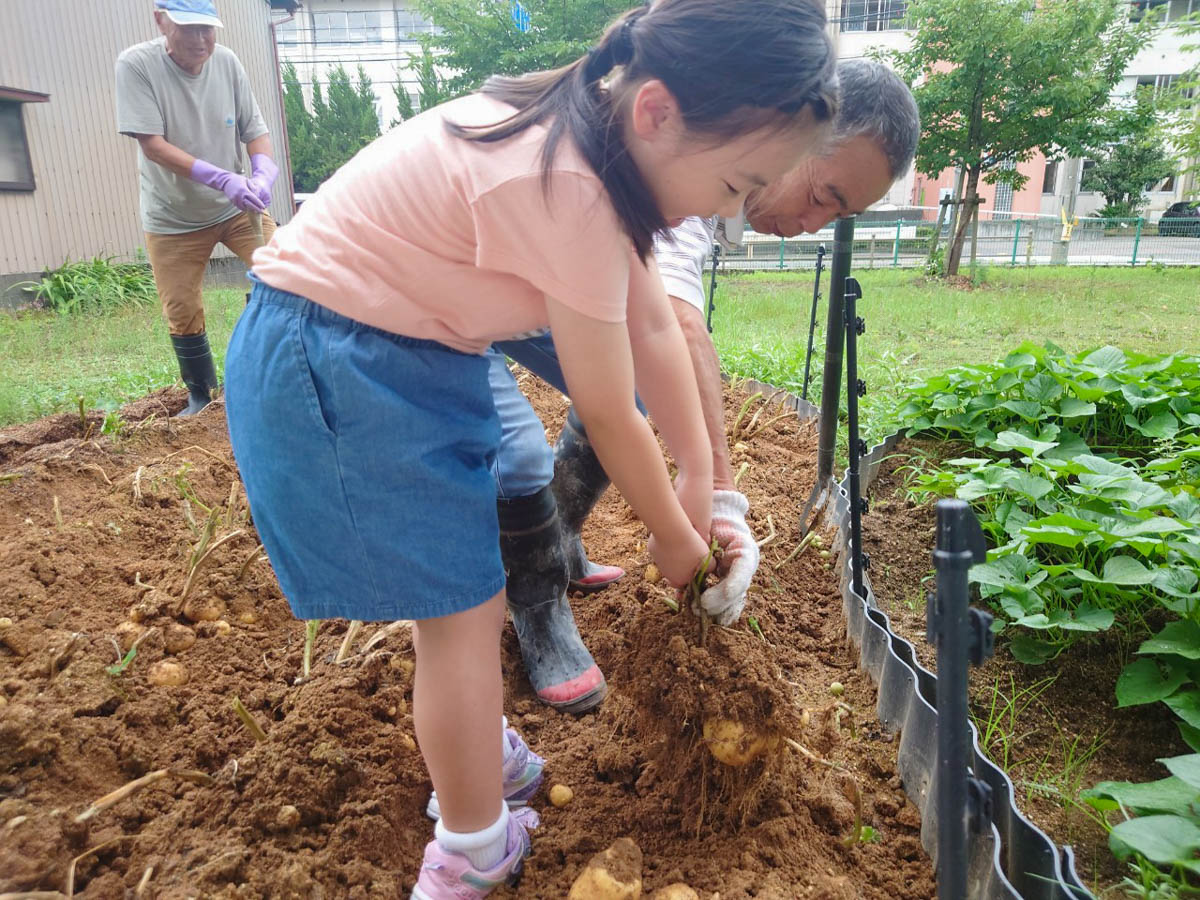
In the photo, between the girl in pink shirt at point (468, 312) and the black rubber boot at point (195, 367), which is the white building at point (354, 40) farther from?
the girl in pink shirt at point (468, 312)

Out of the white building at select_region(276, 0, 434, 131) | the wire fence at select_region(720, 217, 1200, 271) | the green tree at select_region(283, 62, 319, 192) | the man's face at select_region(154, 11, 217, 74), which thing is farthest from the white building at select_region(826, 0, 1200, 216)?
the man's face at select_region(154, 11, 217, 74)

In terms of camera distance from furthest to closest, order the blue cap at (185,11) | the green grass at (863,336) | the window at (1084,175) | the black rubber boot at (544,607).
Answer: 1. the window at (1084,175)
2. the green grass at (863,336)
3. the blue cap at (185,11)
4. the black rubber boot at (544,607)

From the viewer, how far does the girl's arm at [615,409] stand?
959 millimetres

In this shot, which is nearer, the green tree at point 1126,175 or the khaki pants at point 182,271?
the khaki pants at point 182,271

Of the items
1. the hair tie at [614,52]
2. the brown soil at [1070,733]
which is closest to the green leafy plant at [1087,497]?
the brown soil at [1070,733]

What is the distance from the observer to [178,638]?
5.50 ft

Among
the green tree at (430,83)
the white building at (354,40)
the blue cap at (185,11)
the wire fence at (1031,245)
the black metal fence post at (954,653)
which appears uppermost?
the white building at (354,40)

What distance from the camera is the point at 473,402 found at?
3.67 feet

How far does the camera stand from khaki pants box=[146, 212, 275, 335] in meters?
3.64

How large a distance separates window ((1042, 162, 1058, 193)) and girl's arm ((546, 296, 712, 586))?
29.2m

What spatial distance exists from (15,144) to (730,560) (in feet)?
32.8

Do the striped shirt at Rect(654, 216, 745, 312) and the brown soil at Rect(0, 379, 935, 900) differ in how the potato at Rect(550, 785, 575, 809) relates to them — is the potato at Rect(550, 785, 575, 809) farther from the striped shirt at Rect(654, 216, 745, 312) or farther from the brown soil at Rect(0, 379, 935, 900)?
the striped shirt at Rect(654, 216, 745, 312)

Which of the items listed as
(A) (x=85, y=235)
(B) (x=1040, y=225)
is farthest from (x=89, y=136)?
(B) (x=1040, y=225)

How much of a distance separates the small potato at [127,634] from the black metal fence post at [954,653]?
1.57 m
